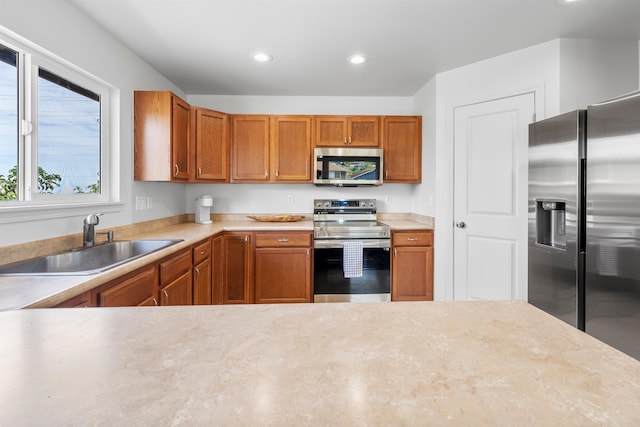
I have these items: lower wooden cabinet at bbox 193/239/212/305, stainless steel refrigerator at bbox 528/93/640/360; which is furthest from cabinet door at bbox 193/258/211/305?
stainless steel refrigerator at bbox 528/93/640/360

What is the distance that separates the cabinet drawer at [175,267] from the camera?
181cm

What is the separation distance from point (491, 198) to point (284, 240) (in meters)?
1.88

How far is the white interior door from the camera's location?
246 cm

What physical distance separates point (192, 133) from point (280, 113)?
3.46 ft

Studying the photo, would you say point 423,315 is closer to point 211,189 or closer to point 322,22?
point 322,22

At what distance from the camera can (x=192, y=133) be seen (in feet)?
9.52

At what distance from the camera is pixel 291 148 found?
10.7 feet

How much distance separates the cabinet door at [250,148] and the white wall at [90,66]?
735 mm

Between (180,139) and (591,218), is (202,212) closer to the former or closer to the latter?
(180,139)

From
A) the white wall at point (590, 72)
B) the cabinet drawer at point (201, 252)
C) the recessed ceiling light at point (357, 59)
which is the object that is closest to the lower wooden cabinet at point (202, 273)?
the cabinet drawer at point (201, 252)

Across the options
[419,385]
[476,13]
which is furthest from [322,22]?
[419,385]

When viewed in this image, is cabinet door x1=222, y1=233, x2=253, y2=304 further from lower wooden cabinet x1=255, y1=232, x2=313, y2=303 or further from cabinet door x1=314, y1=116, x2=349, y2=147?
cabinet door x1=314, y1=116, x2=349, y2=147

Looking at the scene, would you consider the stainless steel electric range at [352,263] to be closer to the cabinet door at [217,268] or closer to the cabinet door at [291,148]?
the cabinet door at [291,148]

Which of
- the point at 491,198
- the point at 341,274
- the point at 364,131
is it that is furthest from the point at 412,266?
the point at 364,131
